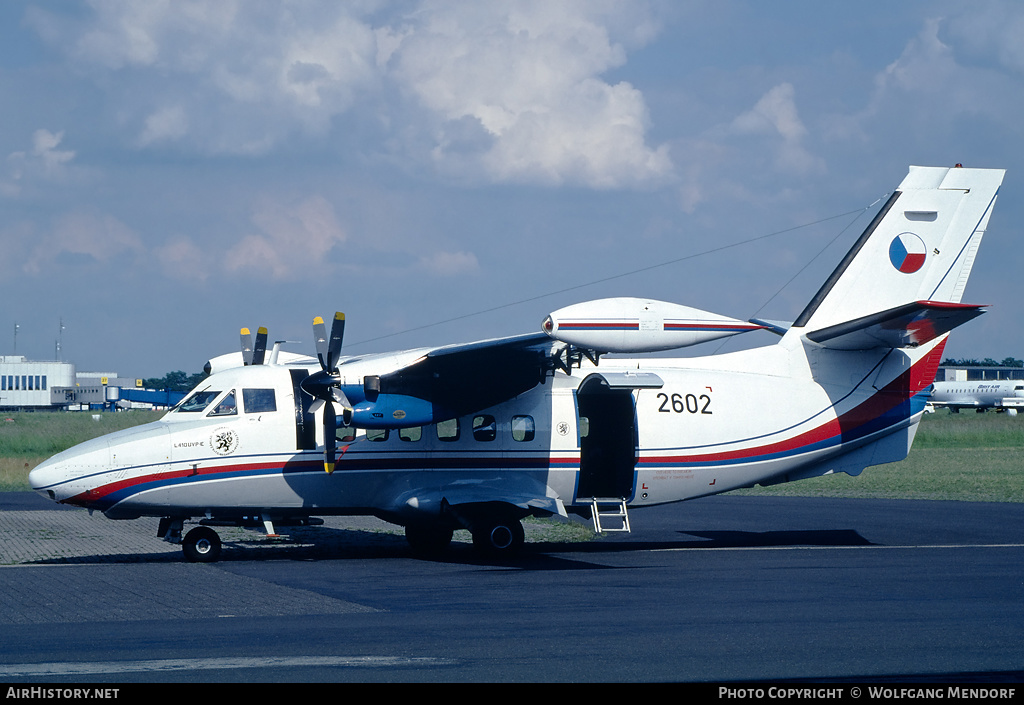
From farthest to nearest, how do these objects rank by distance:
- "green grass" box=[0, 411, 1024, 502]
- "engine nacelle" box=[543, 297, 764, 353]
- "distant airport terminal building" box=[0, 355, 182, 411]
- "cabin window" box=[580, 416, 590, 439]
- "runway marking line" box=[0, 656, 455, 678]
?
"distant airport terminal building" box=[0, 355, 182, 411], "green grass" box=[0, 411, 1024, 502], "cabin window" box=[580, 416, 590, 439], "engine nacelle" box=[543, 297, 764, 353], "runway marking line" box=[0, 656, 455, 678]

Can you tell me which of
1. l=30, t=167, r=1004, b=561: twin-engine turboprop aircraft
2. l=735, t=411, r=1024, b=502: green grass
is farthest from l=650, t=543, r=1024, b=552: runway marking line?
l=735, t=411, r=1024, b=502: green grass

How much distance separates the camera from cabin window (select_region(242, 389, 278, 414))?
1697 cm

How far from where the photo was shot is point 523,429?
59.0ft

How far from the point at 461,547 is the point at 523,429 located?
2.94m

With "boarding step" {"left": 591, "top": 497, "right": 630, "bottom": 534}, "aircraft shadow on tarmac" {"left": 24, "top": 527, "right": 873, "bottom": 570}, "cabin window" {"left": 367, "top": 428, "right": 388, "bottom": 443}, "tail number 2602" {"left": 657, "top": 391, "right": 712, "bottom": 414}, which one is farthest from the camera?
"tail number 2602" {"left": 657, "top": 391, "right": 712, "bottom": 414}

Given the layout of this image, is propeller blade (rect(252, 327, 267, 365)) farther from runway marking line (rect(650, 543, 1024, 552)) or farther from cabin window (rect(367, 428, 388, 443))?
runway marking line (rect(650, 543, 1024, 552))

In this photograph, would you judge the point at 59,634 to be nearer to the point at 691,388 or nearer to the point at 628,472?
the point at 628,472

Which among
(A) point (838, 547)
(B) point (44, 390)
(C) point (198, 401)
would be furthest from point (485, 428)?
(B) point (44, 390)

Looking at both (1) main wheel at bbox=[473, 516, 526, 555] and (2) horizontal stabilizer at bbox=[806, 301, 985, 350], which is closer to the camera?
(2) horizontal stabilizer at bbox=[806, 301, 985, 350]

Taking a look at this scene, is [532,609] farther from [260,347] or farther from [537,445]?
[260,347]

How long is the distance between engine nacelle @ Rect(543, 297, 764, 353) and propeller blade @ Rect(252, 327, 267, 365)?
7.29m

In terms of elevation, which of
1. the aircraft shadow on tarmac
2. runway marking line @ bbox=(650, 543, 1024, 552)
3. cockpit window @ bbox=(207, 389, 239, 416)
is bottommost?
runway marking line @ bbox=(650, 543, 1024, 552)

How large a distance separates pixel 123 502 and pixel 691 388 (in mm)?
10109

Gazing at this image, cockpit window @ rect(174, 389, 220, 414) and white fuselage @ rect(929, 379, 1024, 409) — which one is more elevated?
white fuselage @ rect(929, 379, 1024, 409)
